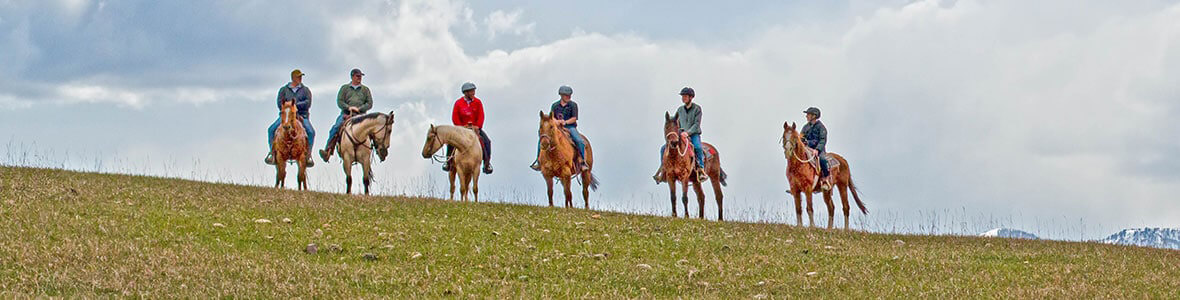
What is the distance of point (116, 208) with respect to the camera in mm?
23594

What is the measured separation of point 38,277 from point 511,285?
20.3ft

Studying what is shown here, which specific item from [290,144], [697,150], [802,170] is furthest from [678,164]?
[290,144]

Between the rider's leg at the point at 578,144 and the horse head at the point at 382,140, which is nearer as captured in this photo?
the horse head at the point at 382,140

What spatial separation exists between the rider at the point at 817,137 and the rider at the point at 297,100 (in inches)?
453

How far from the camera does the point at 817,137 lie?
2816cm

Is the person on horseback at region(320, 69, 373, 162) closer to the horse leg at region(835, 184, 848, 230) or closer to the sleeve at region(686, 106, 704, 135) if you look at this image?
the sleeve at region(686, 106, 704, 135)

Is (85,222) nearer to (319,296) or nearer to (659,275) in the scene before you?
(319,296)

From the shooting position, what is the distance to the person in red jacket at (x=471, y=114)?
3117 centimetres

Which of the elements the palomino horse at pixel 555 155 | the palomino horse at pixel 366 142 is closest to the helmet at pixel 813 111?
the palomino horse at pixel 555 155

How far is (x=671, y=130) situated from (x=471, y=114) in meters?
5.37

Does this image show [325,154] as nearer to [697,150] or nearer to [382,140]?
[382,140]

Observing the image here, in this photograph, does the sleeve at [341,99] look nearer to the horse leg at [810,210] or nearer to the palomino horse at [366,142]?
the palomino horse at [366,142]

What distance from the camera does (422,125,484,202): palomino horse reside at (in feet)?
97.1

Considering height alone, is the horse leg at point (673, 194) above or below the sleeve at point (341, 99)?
below
